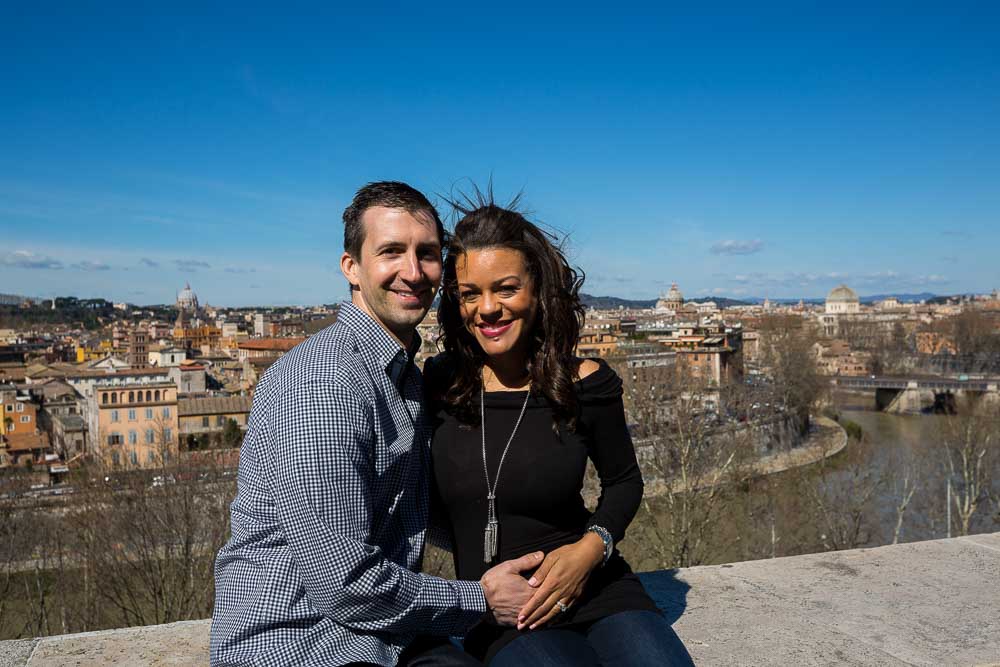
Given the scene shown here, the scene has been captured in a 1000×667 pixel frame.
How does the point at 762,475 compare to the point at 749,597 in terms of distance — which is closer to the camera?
the point at 749,597

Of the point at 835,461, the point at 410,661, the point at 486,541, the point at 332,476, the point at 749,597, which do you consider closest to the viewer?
the point at 332,476

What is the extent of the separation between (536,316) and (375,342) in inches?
13.2

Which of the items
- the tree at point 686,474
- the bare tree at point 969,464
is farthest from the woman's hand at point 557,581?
the bare tree at point 969,464

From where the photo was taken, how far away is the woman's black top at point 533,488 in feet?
3.94

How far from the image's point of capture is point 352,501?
Result: 978mm

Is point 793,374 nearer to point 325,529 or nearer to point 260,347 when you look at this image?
point 325,529

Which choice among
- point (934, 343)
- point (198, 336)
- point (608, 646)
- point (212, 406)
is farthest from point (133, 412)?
point (934, 343)

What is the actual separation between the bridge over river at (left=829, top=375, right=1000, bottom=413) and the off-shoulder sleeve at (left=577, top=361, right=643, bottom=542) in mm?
27910

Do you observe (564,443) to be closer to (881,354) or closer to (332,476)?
(332,476)

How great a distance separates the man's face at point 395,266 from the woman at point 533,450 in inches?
6.4

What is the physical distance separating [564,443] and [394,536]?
307 mm

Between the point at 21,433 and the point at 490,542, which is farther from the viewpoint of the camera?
the point at 21,433

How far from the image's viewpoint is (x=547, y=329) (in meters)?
1.32

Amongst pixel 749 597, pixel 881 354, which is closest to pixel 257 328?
pixel 881 354
